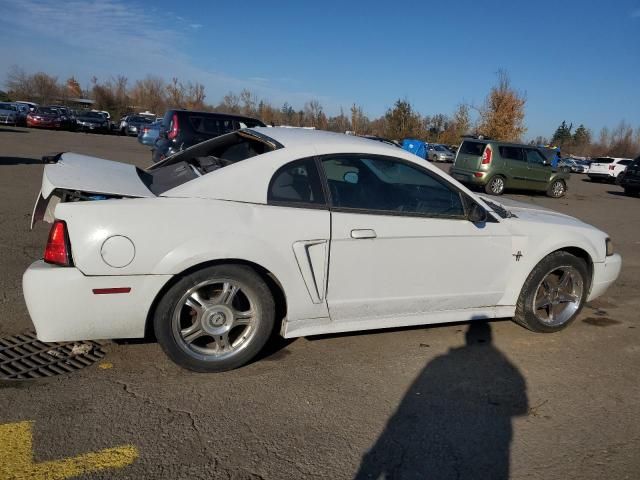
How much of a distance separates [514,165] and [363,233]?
1422cm

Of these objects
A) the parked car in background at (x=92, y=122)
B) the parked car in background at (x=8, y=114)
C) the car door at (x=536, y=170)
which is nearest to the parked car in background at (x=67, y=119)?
the parked car in background at (x=92, y=122)

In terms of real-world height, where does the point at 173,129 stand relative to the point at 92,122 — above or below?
below

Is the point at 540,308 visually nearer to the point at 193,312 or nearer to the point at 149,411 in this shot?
the point at 193,312

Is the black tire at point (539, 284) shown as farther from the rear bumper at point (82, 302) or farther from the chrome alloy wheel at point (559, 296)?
the rear bumper at point (82, 302)

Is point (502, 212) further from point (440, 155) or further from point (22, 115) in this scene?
point (22, 115)

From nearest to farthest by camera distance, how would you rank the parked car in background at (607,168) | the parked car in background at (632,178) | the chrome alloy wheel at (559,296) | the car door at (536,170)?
the chrome alloy wheel at (559,296) → the car door at (536,170) → the parked car in background at (632,178) → the parked car in background at (607,168)

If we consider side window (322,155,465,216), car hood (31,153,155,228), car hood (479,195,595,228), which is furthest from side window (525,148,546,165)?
car hood (31,153,155,228)

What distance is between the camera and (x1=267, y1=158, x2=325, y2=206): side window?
10.9 ft

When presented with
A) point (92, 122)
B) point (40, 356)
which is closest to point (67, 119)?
point (92, 122)

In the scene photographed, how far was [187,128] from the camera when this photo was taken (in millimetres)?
13109

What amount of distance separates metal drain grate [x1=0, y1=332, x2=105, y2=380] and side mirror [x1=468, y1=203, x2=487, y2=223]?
2815mm

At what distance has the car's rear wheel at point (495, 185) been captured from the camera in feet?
52.1

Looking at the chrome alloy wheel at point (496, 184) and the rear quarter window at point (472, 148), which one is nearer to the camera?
the chrome alloy wheel at point (496, 184)

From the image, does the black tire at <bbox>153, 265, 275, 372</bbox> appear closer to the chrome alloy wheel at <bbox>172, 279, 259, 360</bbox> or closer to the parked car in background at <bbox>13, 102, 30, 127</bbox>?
the chrome alloy wheel at <bbox>172, 279, 259, 360</bbox>
